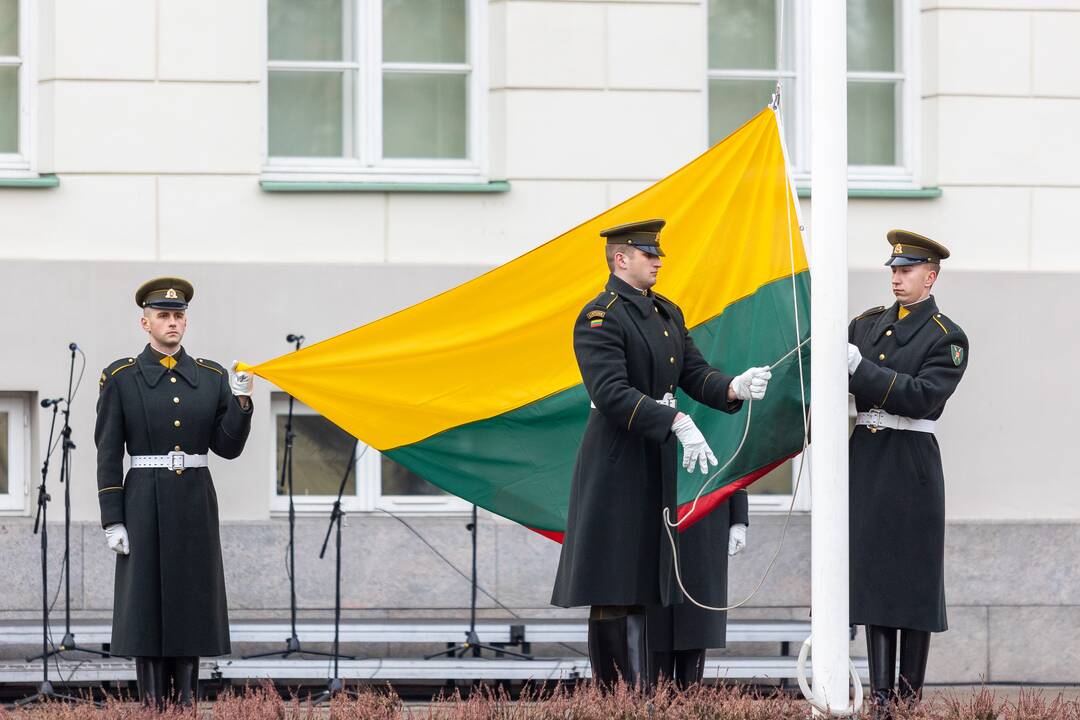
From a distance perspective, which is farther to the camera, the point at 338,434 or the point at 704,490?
the point at 338,434

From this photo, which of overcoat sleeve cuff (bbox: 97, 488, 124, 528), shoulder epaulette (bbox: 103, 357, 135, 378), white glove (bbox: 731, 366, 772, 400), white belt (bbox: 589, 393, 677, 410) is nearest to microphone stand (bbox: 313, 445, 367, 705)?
overcoat sleeve cuff (bbox: 97, 488, 124, 528)

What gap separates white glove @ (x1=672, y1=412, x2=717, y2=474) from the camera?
6.21 meters

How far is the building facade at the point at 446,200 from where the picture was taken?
30.1 feet

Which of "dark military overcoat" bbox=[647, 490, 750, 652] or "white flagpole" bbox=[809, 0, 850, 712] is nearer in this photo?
"white flagpole" bbox=[809, 0, 850, 712]

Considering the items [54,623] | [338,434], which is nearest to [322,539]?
[338,434]

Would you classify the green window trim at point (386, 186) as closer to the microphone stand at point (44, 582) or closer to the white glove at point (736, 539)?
the microphone stand at point (44, 582)

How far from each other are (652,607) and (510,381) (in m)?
1.13

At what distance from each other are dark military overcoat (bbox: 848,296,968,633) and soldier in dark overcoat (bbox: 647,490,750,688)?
539 millimetres

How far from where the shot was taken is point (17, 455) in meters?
9.23

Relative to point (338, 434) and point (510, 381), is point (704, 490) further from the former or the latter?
point (338, 434)

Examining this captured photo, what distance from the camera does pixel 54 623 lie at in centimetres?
881

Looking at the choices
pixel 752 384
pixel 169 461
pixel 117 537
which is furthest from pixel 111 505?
pixel 752 384

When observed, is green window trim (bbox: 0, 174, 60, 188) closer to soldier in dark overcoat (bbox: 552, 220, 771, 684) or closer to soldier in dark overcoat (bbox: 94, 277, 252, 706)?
soldier in dark overcoat (bbox: 94, 277, 252, 706)

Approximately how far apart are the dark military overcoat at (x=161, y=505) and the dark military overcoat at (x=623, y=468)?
161 centimetres
